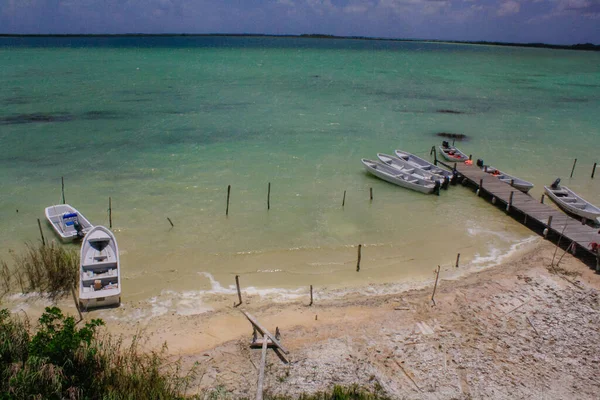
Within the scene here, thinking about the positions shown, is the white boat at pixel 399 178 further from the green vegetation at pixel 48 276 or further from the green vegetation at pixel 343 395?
the green vegetation at pixel 48 276

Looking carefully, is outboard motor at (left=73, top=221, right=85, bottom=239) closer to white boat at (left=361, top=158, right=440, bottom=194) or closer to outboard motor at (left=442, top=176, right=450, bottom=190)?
white boat at (left=361, top=158, right=440, bottom=194)

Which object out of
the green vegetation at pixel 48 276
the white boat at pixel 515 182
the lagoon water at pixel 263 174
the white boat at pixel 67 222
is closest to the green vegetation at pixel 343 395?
the lagoon water at pixel 263 174

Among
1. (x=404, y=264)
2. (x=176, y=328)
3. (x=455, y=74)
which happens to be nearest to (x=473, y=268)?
(x=404, y=264)

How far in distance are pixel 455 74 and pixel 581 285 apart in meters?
93.4

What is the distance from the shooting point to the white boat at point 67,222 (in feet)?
72.2

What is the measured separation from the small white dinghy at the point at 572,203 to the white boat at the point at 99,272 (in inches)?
971

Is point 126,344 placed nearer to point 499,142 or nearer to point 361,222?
point 361,222

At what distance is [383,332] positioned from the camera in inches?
598

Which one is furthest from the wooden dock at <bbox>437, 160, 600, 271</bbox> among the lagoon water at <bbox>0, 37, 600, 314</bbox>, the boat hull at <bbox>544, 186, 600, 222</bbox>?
the lagoon water at <bbox>0, 37, 600, 314</bbox>

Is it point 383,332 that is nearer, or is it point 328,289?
point 383,332

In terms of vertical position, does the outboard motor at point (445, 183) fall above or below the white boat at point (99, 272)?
above

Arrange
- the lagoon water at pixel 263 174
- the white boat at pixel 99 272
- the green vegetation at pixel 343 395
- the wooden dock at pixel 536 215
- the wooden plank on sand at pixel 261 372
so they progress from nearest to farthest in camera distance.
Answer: the green vegetation at pixel 343 395 < the wooden plank on sand at pixel 261 372 < the white boat at pixel 99 272 < the lagoon water at pixel 263 174 < the wooden dock at pixel 536 215

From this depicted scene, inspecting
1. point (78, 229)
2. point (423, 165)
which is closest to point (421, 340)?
point (78, 229)

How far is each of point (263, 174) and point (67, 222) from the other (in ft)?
45.1
